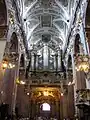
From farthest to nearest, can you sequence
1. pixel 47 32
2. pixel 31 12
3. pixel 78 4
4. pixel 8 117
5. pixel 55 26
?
1. pixel 47 32
2. pixel 55 26
3. pixel 31 12
4. pixel 78 4
5. pixel 8 117

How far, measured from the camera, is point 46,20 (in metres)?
21.2

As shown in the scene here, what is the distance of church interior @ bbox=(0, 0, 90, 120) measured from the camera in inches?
484

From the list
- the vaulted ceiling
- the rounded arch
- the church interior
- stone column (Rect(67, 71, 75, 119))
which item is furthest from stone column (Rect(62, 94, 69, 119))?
the rounded arch

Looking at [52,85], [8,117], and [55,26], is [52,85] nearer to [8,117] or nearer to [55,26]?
[55,26]

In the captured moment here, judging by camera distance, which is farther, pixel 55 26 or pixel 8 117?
pixel 55 26

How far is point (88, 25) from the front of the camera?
11.7 m

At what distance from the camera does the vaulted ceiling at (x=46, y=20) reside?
17719mm

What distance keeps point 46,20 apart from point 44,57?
472 centimetres

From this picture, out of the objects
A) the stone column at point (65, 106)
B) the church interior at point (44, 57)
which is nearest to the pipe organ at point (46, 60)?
the church interior at point (44, 57)

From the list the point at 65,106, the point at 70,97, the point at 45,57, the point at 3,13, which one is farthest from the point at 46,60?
the point at 3,13

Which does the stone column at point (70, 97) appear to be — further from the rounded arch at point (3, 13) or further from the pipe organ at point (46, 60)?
the rounded arch at point (3, 13)

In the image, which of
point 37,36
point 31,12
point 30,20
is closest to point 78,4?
point 31,12

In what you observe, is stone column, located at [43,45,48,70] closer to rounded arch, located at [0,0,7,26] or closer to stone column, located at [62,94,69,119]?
stone column, located at [62,94,69,119]

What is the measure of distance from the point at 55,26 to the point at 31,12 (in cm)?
414
